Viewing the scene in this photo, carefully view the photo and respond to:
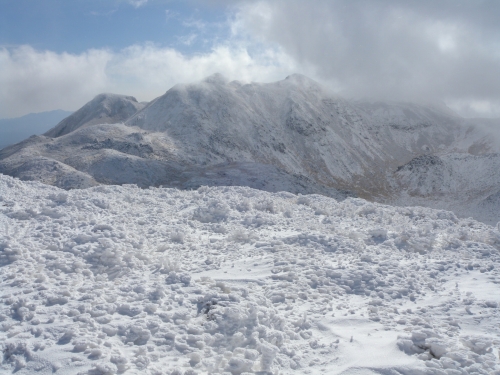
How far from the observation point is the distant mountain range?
4094cm

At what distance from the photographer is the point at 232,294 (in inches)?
309

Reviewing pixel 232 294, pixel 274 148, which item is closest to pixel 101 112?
pixel 274 148

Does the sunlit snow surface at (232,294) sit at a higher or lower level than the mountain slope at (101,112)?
lower

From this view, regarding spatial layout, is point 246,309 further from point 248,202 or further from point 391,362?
point 248,202

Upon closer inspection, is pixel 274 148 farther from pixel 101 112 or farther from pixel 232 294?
pixel 232 294

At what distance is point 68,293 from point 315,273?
540 cm

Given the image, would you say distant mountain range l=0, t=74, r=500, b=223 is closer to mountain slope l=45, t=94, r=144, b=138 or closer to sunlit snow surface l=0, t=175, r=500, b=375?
mountain slope l=45, t=94, r=144, b=138

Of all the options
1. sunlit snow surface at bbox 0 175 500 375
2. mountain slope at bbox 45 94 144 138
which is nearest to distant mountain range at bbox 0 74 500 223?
mountain slope at bbox 45 94 144 138

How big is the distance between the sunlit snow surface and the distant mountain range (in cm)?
2533

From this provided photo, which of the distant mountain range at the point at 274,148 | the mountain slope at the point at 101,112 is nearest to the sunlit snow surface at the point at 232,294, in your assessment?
the distant mountain range at the point at 274,148

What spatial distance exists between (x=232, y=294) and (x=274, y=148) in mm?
54438

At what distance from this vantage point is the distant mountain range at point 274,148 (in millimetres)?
40938

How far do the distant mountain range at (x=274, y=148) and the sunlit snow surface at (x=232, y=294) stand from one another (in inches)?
997

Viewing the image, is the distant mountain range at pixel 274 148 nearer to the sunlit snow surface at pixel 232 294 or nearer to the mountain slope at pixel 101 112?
the mountain slope at pixel 101 112
